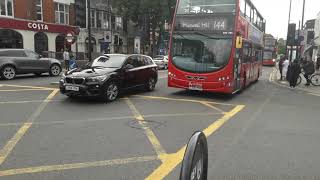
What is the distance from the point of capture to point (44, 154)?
6438 millimetres

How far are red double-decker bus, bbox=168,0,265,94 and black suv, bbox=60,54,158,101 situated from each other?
122 cm

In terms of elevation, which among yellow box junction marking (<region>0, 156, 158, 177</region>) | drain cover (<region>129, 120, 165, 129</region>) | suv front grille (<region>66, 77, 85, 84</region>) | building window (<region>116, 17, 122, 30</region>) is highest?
building window (<region>116, 17, 122, 30</region>)

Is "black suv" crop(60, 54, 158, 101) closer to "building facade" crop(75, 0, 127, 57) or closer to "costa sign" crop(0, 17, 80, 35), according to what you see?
"costa sign" crop(0, 17, 80, 35)

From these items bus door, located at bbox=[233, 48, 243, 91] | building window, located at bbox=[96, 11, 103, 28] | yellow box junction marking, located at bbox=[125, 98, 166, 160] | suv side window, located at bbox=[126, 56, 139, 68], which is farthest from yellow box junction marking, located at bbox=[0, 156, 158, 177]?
building window, located at bbox=[96, 11, 103, 28]

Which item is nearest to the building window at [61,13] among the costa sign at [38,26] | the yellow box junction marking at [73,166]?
the costa sign at [38,26]

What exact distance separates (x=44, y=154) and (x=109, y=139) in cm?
146

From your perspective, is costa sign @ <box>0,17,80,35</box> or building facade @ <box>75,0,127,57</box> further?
building facade @ <box>75,0,127,57</box>

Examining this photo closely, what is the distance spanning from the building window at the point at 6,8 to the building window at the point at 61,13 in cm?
514

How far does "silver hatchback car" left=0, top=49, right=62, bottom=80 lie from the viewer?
19.7m

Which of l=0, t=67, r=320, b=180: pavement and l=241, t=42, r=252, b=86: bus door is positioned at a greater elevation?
l=241, t=42, r=252, b=86: bus door

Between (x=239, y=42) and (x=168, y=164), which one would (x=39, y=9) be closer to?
(x=239, y=42)

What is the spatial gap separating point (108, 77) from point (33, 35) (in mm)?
24049

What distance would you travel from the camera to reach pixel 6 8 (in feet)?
105

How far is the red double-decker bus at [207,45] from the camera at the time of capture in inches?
548
